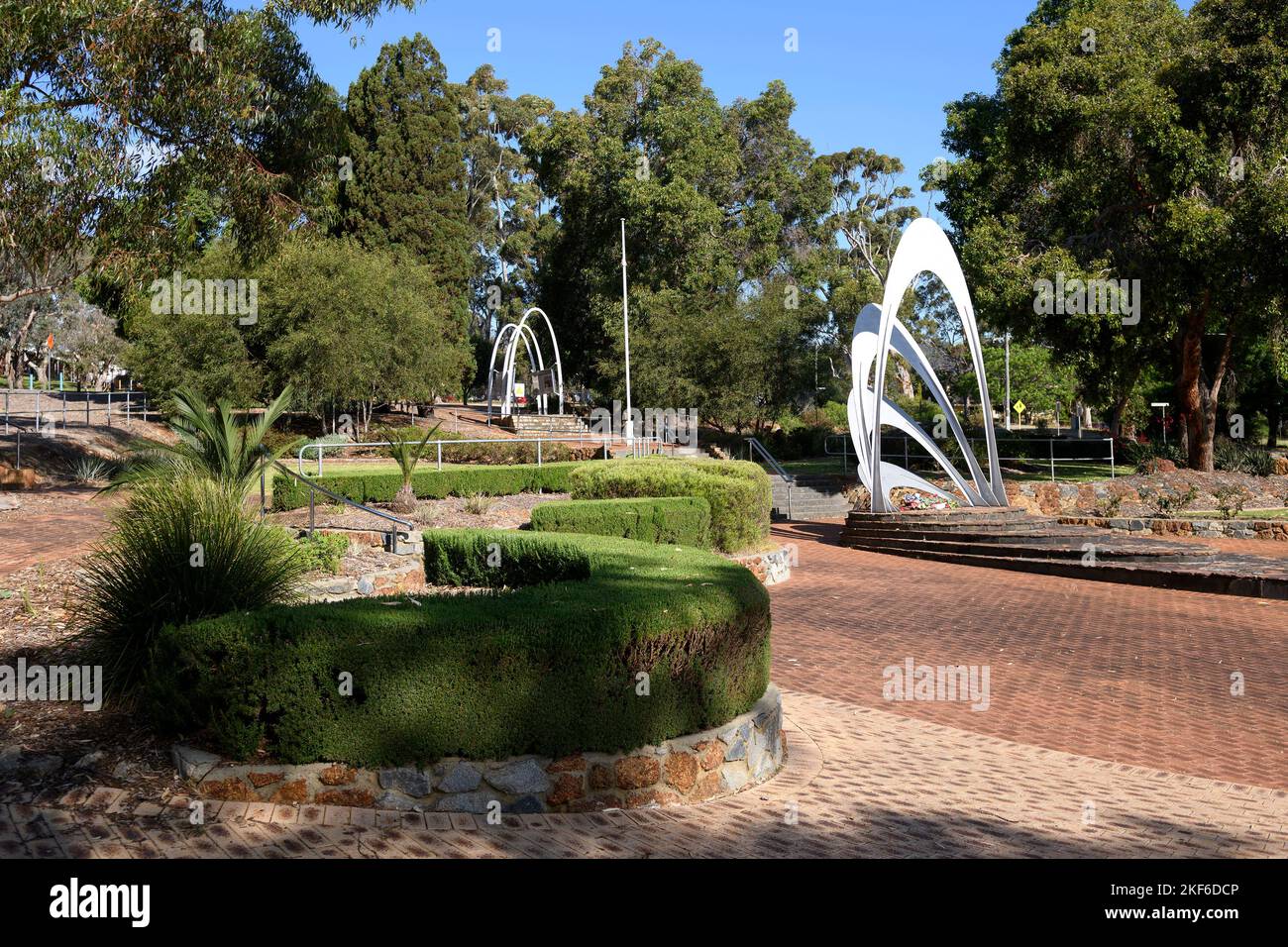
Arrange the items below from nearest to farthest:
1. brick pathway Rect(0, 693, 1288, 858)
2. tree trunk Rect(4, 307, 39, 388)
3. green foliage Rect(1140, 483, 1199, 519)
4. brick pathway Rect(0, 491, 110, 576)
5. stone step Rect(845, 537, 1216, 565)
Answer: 1. brick pathway Rect(0, 693, 1288, 858)
2. brick pathway Rect(0, 491, 110, 576)
3. stone step Rect(845, 537, 1216, 565)
4. green foliage Rect(1140, 483, 1199, 519)
5. tree trunk Rect(4, 307, 39, 388)

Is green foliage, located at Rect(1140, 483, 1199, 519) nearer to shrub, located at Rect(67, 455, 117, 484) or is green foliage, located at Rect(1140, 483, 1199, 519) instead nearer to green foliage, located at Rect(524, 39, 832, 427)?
green foliage, located at Rect(524, 39, 832, 427)

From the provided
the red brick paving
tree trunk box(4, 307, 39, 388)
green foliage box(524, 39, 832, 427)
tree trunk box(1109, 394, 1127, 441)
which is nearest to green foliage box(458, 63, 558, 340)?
green foliage box(524, 39, 832, 427)

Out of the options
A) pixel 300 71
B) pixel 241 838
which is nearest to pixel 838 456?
pixel 300 71

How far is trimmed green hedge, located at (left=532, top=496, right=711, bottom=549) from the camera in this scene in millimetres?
13297

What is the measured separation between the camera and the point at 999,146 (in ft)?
102

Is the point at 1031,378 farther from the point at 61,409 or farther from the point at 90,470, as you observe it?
the point at 90,470

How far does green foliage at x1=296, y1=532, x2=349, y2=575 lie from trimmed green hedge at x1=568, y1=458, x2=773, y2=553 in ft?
17.2

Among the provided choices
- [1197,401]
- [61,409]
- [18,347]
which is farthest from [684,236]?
[18,347]

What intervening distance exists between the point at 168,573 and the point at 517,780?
2.74 metres

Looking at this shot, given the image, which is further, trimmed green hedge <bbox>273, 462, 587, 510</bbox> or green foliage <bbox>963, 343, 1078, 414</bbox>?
green foliage <bbox>963, 343, 1078, 414</bbox>

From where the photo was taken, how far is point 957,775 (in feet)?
21.7

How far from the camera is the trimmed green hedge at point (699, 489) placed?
15.3 metres

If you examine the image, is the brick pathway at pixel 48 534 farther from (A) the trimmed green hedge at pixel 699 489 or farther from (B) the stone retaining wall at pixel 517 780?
(A) the trimmed green hedge at pixel 699 489

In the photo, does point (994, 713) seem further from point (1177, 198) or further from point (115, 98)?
point (1177, 198)
